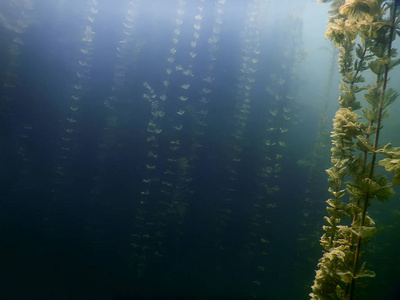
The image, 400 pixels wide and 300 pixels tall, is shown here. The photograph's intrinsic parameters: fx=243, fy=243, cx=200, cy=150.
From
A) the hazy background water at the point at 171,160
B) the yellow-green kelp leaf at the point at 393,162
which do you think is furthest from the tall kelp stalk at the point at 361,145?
the hazy background water at the point at 171,160

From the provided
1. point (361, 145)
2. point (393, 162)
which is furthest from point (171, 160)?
point (393, 162)

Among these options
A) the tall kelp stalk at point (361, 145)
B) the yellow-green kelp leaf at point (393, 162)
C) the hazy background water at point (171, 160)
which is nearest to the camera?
the yellow-green kelp leaf at point (393, 162)

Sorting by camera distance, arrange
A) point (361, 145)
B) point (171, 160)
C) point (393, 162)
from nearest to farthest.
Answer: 1. point (393, 162)
2. point (361, 145)
3. point (171, 160)

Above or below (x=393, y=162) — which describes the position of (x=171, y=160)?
above

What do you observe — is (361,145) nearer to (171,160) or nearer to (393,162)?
(393,162)

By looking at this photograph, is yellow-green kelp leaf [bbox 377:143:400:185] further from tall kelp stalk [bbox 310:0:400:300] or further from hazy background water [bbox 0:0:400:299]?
hazy background water [bbox 0:0:400:299]

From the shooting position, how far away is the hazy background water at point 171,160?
8.68 feet

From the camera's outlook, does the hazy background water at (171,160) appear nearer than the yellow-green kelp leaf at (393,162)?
No

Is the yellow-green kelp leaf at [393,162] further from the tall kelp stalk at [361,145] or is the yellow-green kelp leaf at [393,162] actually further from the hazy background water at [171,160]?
the hazy background water at [171,160]

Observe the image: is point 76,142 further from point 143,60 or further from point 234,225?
point 234,225

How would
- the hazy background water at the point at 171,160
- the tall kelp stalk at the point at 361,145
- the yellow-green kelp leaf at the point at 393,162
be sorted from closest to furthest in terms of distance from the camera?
1. the yellow-green kelp leaf at the point at 393,162
2. the tall kelp stalk at the point at 361,145
3. the hazy background water at the point at 171,160

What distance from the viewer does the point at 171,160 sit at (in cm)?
266

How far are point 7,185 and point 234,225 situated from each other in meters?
2.54

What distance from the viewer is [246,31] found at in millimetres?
2670
